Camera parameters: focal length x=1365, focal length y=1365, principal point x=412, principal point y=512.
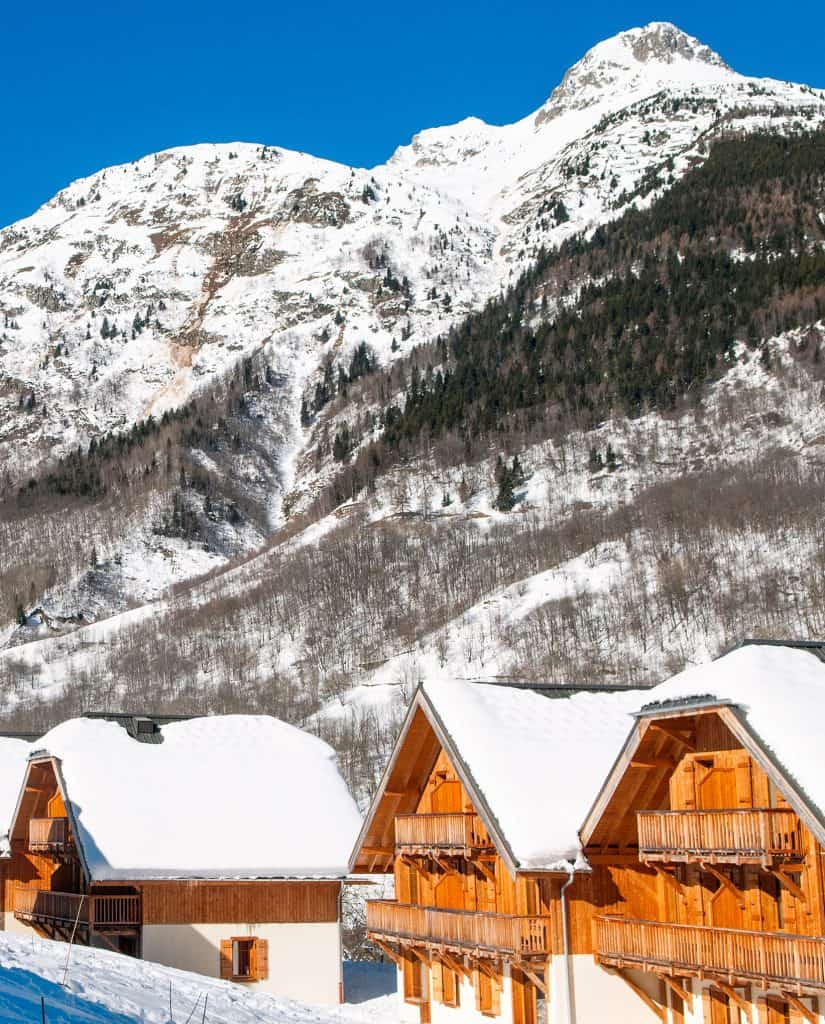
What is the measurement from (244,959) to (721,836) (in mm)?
19281

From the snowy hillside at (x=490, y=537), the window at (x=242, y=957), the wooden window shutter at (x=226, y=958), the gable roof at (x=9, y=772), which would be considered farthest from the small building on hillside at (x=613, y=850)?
the snowy hillside at (x=490, y=537)

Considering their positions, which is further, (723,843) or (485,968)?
(485,968)

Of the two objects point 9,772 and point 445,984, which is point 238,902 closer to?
point 445,984

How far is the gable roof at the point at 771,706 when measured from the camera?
67.5 feet

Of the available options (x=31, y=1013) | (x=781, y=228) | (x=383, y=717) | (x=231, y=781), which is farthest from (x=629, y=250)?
(x=31, y=1013)

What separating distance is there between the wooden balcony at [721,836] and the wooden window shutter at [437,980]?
9.13 metres

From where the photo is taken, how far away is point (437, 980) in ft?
105

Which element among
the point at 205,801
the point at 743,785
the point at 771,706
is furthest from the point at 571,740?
the point at 205,801

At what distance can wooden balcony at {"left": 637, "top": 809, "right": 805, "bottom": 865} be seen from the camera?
21766 millimetres

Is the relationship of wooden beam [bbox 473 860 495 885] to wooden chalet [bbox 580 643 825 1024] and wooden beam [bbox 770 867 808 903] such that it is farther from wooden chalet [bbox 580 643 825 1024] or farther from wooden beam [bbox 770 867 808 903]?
wooden beam [bbox 770 867 808 903]

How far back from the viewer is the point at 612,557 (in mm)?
111438

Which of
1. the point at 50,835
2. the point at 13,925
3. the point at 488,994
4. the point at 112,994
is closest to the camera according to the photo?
the point at 112,994

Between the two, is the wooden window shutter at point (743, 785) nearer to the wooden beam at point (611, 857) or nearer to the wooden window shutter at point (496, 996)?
the wooden beam at point (611, 857)

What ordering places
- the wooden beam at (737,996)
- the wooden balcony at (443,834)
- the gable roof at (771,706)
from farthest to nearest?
the wooden balcony at (443,834) < the wooden beam at (737,996) < the gable roof at (771,706)
